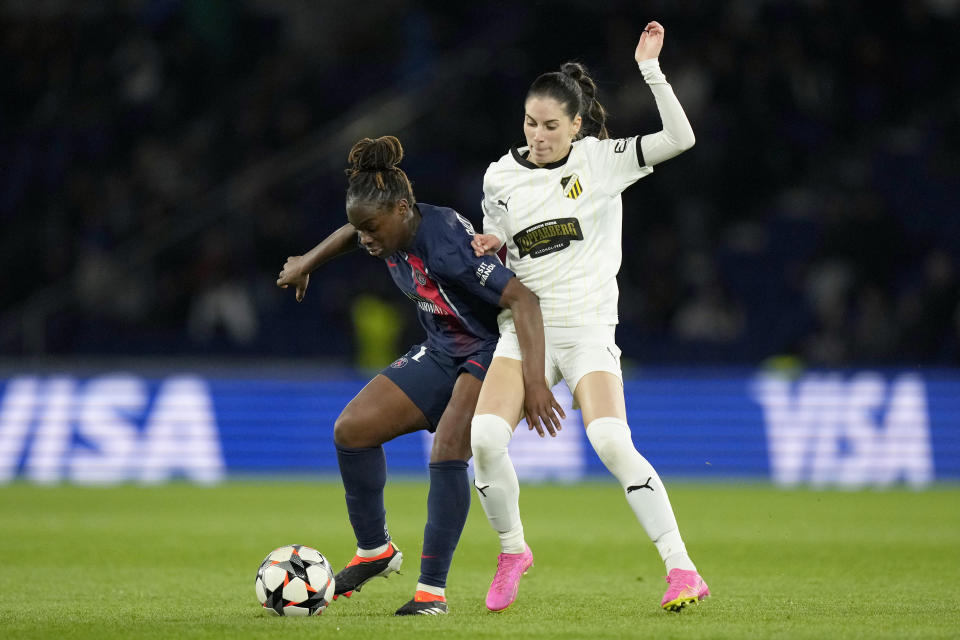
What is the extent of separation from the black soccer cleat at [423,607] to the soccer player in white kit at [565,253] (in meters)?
0.23

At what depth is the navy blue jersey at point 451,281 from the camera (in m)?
5.46

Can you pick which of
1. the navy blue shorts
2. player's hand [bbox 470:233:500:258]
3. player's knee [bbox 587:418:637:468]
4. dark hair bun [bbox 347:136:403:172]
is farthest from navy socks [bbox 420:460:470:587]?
dark hair bun [bbox 347:136:403:172]

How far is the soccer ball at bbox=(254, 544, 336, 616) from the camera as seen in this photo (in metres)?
5.37

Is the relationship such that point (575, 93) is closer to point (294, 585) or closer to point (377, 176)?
point (377, 176)

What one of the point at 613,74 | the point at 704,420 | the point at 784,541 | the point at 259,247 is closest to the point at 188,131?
the point at 259,247

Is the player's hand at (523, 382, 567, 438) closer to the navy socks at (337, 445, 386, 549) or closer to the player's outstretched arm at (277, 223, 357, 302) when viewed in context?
the navy socks at (337, 445, 386, 549)

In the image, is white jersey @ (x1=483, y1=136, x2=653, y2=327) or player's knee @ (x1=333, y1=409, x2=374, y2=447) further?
player's knee @ (x1=333, y1=409, x2=374, y2=447)

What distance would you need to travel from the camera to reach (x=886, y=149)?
1588cm

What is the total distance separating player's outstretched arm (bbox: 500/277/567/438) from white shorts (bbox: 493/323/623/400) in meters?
0.12

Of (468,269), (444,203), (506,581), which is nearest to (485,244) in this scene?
(468,269)

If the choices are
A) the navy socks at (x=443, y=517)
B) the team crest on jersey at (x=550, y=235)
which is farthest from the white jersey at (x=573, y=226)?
the navy socks at (x=443, y=517)

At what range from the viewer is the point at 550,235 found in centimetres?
562

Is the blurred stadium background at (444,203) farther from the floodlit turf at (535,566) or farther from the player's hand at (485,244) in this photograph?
the player's hand at (485,244)

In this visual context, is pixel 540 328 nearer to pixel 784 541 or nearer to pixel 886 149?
pixel 784 541
